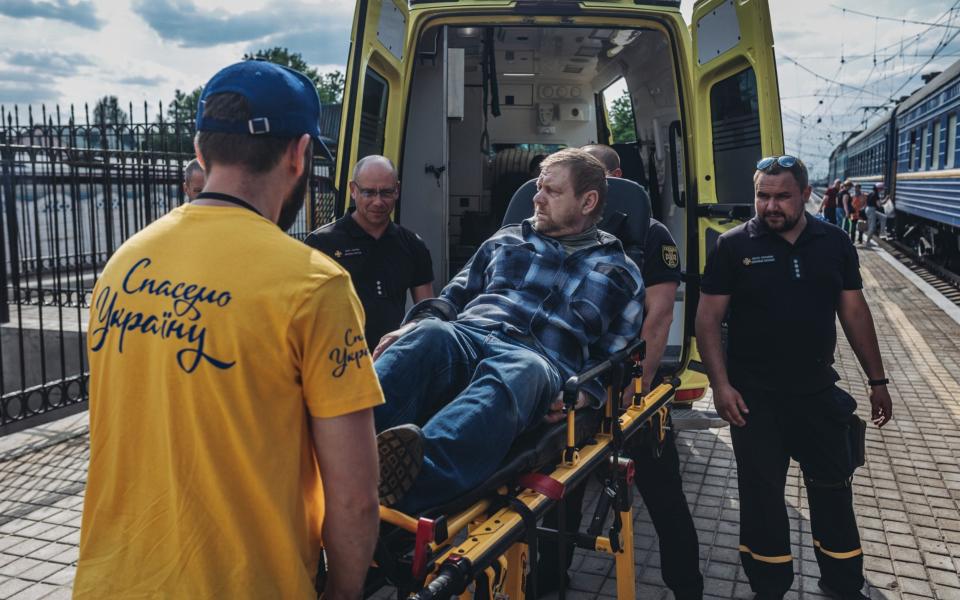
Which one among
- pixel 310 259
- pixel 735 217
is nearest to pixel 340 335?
pixel 310 259

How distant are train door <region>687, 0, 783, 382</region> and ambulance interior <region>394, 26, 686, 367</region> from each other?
0.42 metres

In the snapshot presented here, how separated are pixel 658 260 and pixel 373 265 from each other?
1.51 meters

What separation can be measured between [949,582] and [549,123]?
5913mm

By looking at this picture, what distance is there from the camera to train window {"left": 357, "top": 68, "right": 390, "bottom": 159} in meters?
4.38

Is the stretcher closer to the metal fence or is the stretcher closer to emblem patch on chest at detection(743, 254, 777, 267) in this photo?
emblem patch on chest at detection(743, 254, 777, 267)

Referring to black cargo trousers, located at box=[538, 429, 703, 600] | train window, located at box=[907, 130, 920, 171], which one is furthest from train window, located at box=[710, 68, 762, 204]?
train window, located at box=[907, 130, 920, 171]

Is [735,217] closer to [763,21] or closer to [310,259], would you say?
[763,21]

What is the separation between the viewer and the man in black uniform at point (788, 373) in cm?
345

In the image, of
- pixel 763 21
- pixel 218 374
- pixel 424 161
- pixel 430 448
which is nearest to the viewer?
pixel 218 374

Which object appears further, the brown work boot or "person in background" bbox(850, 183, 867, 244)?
"person in background" bbox(850, 183, 867, 244)

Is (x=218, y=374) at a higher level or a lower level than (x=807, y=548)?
Result: higher

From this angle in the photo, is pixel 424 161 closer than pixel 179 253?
No

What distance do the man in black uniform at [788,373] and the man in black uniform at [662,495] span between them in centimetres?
24

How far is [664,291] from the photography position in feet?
12.2
